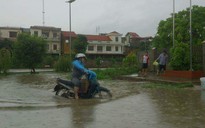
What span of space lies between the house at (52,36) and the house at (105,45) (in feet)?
21.7

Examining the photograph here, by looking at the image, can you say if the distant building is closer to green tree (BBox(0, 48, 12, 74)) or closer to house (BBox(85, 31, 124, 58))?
house (BBox(85, 31, 124, 58))

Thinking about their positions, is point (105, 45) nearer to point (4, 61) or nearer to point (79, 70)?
point (4, 61)

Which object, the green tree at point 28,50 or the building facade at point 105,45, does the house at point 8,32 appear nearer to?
the building facade at point 105,45

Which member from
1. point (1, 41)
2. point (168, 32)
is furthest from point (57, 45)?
point (168, 32)

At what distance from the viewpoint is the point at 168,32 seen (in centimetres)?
4638

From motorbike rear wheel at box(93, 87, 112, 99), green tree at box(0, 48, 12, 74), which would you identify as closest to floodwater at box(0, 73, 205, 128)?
motorbike rear wheel at box(93, 87, 112, 99)

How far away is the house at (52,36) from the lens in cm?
7481

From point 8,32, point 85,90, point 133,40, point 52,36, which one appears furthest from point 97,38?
point 85,90

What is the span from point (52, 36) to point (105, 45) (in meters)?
12.6

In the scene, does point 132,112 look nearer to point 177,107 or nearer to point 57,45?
point 177,107

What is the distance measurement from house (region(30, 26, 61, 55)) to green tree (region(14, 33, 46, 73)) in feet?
119

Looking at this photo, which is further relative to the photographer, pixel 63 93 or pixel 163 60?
pixel 163 60

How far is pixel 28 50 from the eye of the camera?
124ft

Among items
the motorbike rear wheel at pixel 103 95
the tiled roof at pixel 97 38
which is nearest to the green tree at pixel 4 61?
the motorbike rear wheel at pixel 103 95
